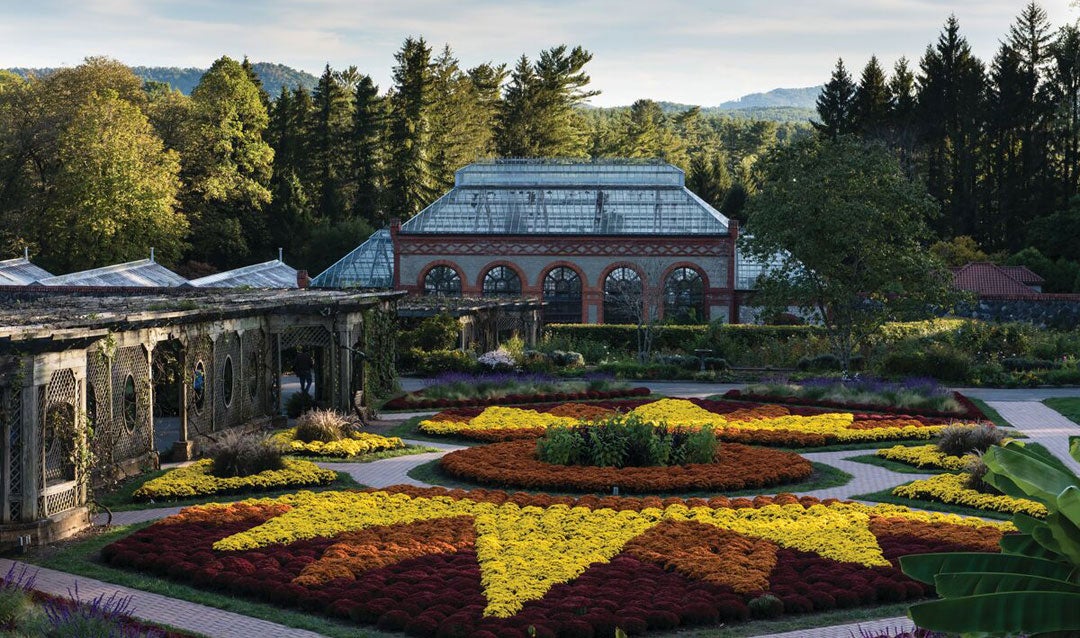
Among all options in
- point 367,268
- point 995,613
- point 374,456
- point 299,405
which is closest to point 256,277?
point 367,268

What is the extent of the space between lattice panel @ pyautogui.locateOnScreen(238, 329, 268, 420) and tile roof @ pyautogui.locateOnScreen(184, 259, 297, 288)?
830 inches

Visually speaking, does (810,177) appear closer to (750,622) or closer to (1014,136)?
(750,622)

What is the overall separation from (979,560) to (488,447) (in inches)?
663

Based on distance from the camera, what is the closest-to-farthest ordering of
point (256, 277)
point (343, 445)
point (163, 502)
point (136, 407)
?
point (163, 502)
point (136, 407)
point (343, 445)
point (256, 277)

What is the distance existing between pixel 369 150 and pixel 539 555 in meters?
69.4

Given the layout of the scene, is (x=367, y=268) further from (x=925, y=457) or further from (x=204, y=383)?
(x=925, y=457)

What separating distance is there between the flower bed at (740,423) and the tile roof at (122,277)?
2393 cm

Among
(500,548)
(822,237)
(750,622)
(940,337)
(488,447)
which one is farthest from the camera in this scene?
(940,337)

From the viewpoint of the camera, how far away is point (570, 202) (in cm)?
5906

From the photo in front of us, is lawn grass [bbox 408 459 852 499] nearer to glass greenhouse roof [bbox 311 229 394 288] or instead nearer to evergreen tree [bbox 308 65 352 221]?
glass greenhouse roof [bbox 311 229 394 288]

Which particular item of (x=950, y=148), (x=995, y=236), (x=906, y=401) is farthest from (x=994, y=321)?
(x=950, y=148)

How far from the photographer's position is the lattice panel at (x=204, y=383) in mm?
22938

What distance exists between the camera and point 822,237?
36.4 m

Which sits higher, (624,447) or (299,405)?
(624,447)
